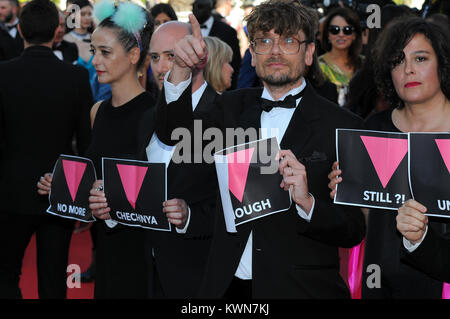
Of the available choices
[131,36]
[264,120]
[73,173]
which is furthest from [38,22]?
[264,120]

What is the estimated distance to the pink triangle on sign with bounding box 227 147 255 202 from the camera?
2838 millimetres

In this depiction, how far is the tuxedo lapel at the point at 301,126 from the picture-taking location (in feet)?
9.77

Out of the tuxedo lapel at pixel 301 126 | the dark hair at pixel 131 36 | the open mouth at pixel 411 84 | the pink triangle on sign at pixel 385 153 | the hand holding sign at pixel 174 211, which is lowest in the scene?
the hand holding sign at pixel 174 211

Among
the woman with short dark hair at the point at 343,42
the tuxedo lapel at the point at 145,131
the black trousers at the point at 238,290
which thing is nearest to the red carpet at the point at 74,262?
the tuxedo lapel at the point at 145,131

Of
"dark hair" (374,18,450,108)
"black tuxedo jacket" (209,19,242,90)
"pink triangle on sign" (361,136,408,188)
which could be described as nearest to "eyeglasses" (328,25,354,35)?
"black tuxedo jacket" (209,19,242,90)

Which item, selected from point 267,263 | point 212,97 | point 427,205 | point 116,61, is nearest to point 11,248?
point 116,61

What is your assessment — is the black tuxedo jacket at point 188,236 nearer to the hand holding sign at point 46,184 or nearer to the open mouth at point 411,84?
the hand holding sign at point 46,184

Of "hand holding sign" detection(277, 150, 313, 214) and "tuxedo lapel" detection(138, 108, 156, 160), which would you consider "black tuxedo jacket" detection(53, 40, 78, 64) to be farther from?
"hand holding sign" detection(277, 150, 313, 214)

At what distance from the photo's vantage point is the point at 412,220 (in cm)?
254

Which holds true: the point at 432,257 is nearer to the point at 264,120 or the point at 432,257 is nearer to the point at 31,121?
the point at 264,120

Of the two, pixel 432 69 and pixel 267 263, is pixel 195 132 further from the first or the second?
pixel 432 69

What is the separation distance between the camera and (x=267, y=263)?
115 inches

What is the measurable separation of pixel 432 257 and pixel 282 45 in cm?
120

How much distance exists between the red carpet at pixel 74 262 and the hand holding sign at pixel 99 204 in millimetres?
2303
